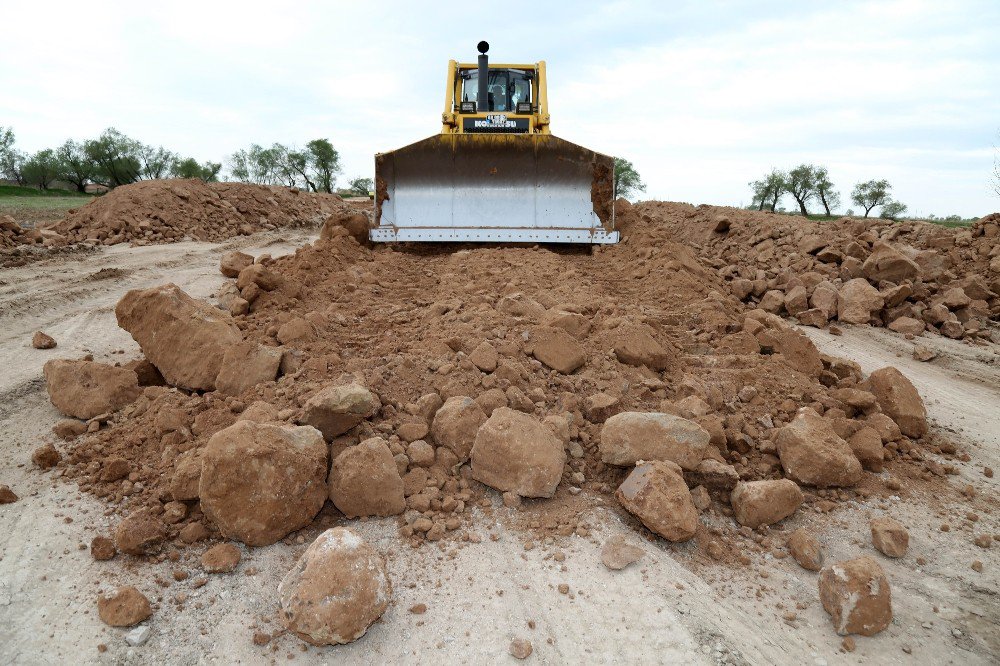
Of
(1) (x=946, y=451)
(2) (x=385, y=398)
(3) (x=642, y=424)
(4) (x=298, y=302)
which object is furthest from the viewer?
(4) (x=298, y=302)

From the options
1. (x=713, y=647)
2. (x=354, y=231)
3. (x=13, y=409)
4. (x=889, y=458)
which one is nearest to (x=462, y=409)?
(x=713, y=647)

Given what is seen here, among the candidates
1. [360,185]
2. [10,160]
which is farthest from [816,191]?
[10,160]

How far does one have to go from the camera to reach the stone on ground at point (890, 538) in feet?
8.30

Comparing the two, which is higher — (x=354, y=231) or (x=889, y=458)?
(x=354, y=231)

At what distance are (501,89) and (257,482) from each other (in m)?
8.59

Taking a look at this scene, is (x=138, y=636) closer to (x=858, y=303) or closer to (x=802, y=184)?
(x=858, y=303)

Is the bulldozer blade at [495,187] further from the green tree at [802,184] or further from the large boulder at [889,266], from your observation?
the green tree at [802,184]

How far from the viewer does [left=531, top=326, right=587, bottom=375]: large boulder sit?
137 inches

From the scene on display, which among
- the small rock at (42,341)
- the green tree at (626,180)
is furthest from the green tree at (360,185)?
the small rock at (42,341)

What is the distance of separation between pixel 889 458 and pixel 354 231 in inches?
232

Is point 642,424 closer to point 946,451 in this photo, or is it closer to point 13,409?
point 946,451

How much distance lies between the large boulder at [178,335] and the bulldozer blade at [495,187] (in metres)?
3.98

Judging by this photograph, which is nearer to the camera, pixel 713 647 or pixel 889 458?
pixel 713 647

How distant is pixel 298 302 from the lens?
4.57 metres
